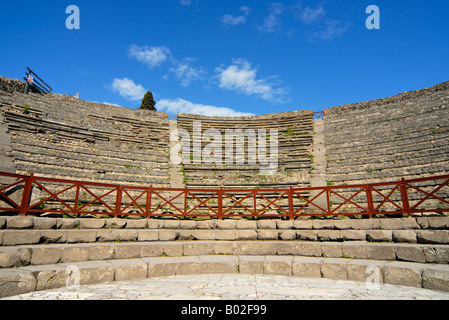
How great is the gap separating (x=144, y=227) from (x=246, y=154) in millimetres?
10143

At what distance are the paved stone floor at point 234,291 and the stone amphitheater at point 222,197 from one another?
0.46 meters

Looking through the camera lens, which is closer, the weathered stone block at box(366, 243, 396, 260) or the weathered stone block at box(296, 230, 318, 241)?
the weathered stone block at box(366, 243, 396, 260)

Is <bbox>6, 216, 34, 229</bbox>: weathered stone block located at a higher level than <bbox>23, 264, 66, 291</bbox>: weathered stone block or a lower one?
higher

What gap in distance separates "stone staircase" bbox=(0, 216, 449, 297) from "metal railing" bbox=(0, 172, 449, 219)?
404mm

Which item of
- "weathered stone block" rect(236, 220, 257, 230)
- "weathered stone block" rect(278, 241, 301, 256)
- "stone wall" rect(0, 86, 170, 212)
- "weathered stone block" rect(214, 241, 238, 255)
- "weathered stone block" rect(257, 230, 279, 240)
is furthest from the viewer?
"stone wall" rect(0, 86, 170, 212)

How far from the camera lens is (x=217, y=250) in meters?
7.44

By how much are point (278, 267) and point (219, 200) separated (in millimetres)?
2950

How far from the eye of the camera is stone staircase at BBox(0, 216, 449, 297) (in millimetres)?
5152

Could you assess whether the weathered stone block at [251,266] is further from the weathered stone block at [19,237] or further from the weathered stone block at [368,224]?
the weathered stone block at [19,237]

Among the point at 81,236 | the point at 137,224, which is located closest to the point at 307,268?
the point at 137,224

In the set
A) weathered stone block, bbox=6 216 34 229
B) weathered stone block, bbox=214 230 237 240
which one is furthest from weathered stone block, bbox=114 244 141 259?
weathered stone block, bbox=214 230 237 240

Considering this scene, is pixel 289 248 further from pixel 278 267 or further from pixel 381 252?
pixel 381 252

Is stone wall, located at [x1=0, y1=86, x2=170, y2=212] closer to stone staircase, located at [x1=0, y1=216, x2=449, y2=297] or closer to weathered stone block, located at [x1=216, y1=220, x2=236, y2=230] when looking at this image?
stone staircase, located at [x1=0, y1=216, x2=449, y2=297]

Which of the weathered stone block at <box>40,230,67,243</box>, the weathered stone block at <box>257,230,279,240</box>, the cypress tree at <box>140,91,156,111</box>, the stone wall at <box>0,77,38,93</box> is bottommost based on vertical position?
the weathered stone block at <box>257,230,279,240</box>
